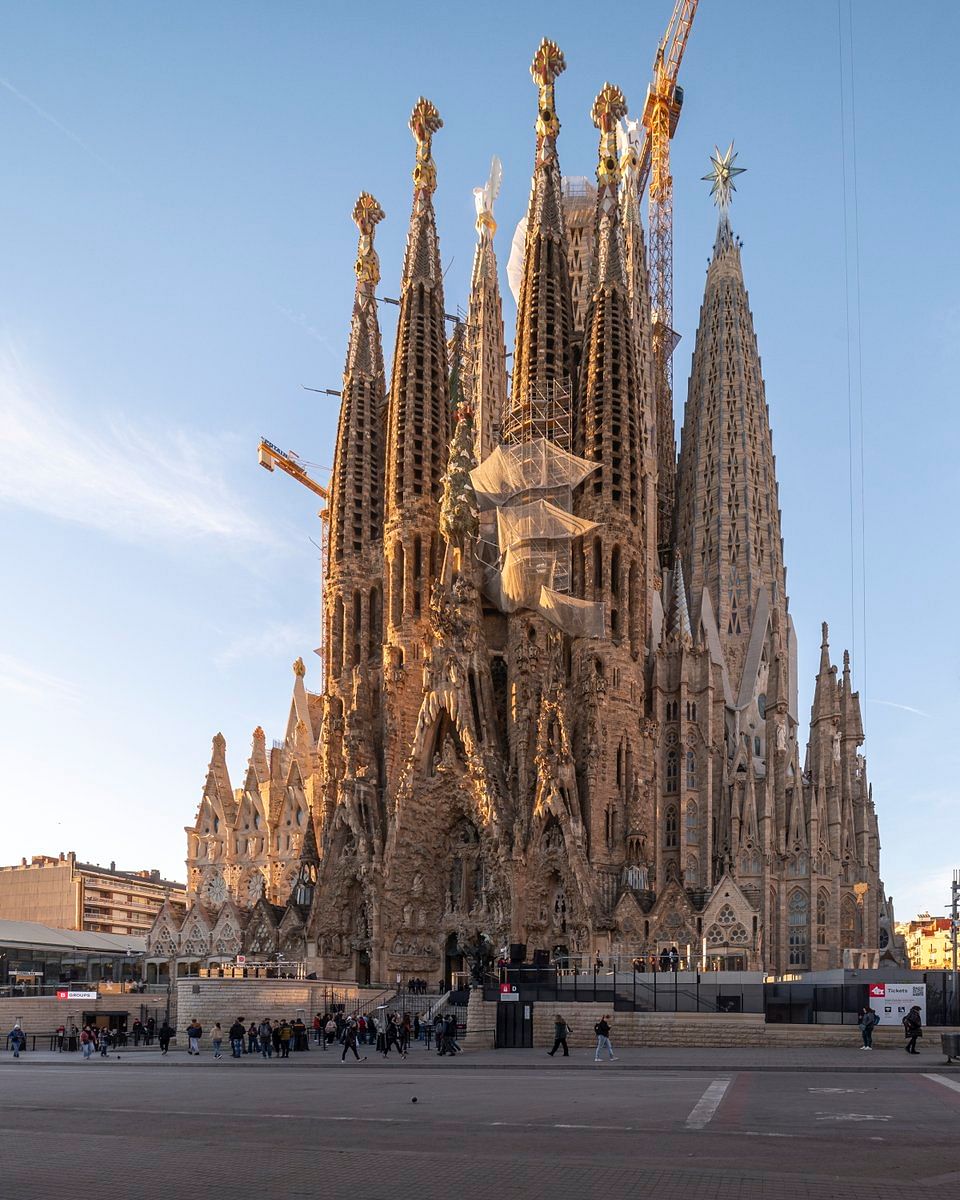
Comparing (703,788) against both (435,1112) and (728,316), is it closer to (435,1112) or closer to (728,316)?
(728,316)

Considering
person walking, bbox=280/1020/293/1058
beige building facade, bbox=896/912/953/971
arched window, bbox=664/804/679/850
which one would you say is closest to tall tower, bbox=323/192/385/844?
arched window, bbox=664/804/679/850

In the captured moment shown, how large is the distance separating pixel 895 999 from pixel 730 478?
54069 mm

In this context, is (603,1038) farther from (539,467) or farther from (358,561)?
(358,561)

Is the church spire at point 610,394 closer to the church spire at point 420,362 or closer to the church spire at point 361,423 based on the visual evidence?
the church spire at point 420,362

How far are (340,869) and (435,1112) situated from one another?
177 feet

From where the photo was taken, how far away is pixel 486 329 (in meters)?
103

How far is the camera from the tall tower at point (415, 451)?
257ft

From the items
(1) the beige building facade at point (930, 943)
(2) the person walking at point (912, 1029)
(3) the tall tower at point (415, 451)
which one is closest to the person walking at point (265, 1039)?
(2) the person walking at point (912, 1029)

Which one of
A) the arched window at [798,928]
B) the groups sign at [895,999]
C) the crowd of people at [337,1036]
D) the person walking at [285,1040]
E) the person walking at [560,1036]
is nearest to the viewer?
the groups sign at [895,999]

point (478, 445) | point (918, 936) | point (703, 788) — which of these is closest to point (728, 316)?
point (478, 445)

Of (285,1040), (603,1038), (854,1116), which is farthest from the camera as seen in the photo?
(285,1040)

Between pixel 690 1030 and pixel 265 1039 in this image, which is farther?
pixel 265 1039

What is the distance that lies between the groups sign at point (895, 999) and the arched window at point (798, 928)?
38.0 metres

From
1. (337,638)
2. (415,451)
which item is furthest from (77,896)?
(415,451)
